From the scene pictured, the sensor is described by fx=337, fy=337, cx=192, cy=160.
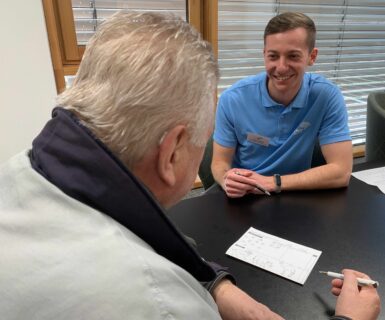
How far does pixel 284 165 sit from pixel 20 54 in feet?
5.51

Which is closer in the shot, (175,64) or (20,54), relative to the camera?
(175,64)

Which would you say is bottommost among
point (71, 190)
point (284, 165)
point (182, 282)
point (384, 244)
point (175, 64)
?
point (284, 165)

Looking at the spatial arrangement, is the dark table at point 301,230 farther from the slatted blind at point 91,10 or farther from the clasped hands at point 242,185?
the slatted blind at point 91,10

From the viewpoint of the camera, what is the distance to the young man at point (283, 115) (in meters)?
1.53

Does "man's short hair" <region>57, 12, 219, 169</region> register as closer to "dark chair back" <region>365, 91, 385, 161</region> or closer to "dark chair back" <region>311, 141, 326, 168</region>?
"dark chair back" <region>311, 141, 326, 168</region>

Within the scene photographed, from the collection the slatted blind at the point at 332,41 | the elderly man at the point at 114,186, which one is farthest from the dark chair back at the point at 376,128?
the elderly man at the point at 114,186

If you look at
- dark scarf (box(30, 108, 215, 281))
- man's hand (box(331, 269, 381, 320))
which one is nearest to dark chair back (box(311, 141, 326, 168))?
man's hand (box(331, 269, 381, 320))

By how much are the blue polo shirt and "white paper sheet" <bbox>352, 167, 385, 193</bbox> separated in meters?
0.17

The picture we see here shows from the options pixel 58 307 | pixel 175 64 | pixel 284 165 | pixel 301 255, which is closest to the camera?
pixel 58 307

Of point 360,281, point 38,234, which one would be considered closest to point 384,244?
point 360,281

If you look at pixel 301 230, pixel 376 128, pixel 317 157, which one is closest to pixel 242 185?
pixel 301 230

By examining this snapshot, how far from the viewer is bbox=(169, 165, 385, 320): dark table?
2.68ft

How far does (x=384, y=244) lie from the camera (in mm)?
979

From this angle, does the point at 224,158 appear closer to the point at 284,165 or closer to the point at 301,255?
the point at 284,165
